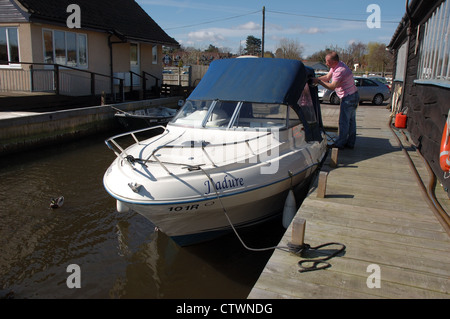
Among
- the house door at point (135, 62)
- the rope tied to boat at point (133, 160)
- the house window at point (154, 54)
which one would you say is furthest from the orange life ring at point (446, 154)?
the house window at point (154, 54)

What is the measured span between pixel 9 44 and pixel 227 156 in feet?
42.6

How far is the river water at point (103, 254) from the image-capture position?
4738mm

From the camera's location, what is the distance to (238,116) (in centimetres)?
594

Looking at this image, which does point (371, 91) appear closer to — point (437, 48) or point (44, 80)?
point (437, 48)

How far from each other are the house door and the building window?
582 inches

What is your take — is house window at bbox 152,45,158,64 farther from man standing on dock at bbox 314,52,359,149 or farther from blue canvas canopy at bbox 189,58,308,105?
blue canvas canopy at bbox 189,58,308,105

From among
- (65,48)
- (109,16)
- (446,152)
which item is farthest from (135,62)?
(446,152)

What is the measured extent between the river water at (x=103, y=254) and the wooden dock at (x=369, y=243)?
1245 mm

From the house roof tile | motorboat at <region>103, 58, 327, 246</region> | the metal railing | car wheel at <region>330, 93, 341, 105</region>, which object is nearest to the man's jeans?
motorboat at <region>103, 58, 327, 246</region>

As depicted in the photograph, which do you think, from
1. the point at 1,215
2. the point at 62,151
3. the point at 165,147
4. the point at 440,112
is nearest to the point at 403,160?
the point at 440,112

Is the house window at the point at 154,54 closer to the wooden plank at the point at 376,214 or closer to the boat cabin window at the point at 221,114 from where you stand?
the boat cabin window at the point at 221,114

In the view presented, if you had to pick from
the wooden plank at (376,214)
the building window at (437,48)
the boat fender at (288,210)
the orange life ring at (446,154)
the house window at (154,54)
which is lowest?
the boat fender at (288,210)

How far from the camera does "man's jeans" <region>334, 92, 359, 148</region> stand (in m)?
7.62

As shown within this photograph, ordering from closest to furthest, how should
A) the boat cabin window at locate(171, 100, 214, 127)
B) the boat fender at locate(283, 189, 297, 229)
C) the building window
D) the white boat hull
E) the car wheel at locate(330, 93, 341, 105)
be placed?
1. the white boat hull
2. the boat fender at locate(283, 189, 297, 229)
3. the boat cabin window at locate(171, 100, 214, 127)
4. the building window
5. the car wheel at locate(330, 93, 341, 105)
